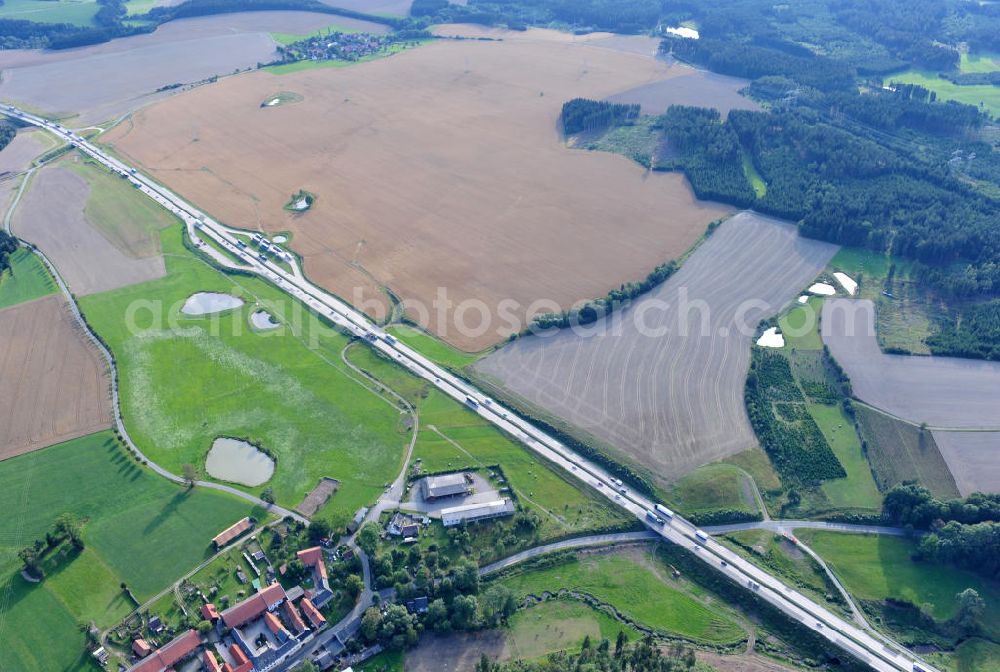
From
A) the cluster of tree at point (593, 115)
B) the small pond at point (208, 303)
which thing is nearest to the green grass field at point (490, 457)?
the small pond at point (208, 303)

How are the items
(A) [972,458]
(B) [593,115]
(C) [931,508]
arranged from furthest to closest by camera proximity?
(B) [593,115] < (A) [972,458] < (C) [931,508]

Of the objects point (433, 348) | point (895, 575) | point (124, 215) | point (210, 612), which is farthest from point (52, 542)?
point (895, 575)

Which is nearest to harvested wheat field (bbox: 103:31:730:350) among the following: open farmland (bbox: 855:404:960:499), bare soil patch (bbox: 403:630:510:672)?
open farmland (bbox: 855:404:960:499)

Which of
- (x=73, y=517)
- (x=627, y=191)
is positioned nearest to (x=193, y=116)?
(x=627, y=191)

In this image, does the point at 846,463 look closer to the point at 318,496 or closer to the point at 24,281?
the point at 318,496

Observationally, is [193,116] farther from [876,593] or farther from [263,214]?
[876,593]

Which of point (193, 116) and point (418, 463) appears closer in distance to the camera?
point (418, 463)
